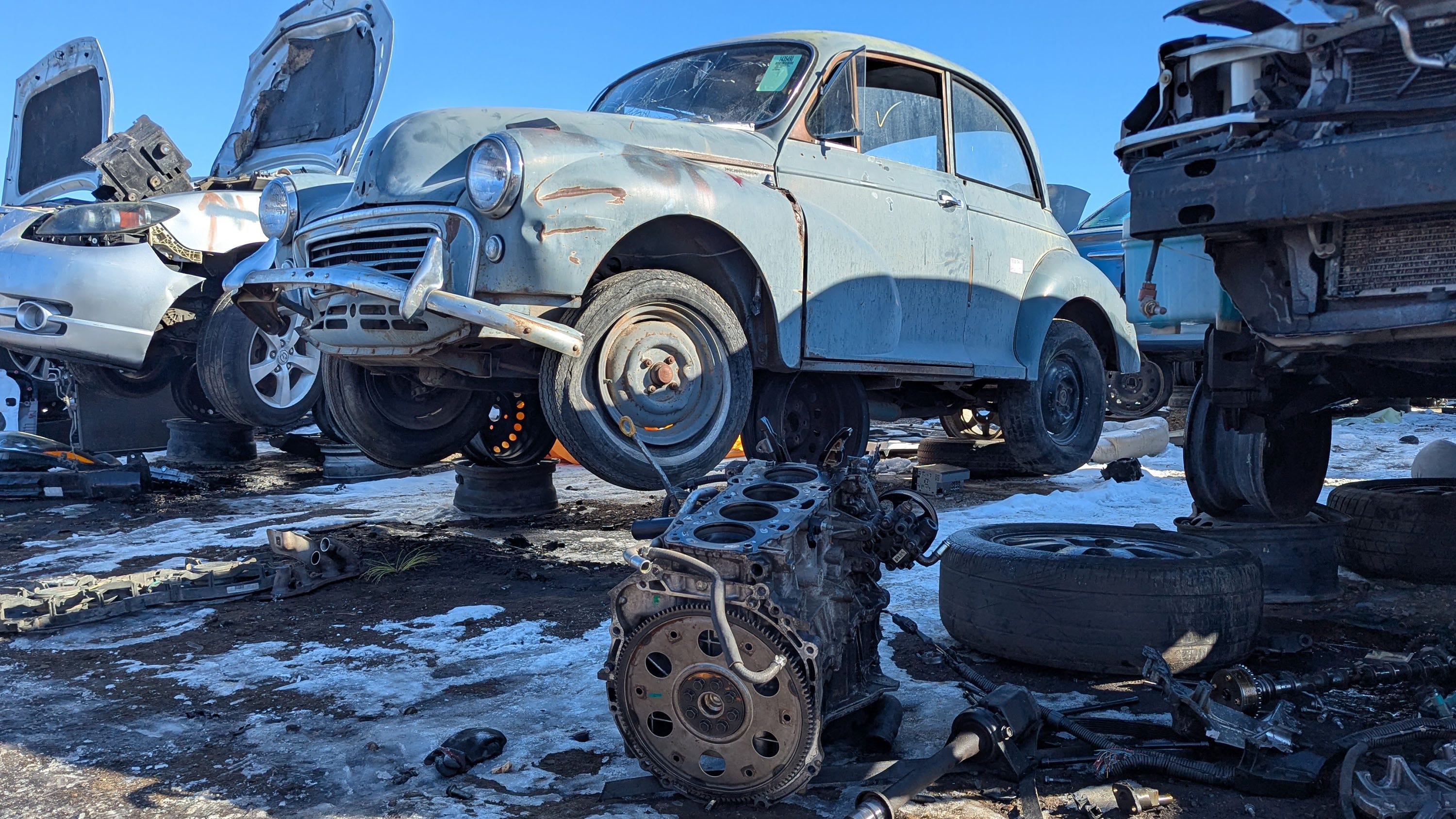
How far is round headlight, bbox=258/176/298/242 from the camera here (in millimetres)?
4680

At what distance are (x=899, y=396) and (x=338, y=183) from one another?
128 inches

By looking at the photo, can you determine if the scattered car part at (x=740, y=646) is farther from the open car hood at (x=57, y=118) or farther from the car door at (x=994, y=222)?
the open car hood at (x=57, y=118)

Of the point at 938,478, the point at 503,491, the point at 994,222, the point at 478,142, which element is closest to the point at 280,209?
the point at 478,142

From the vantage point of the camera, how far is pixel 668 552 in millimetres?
2041

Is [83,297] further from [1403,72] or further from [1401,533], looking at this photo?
[1401,533]

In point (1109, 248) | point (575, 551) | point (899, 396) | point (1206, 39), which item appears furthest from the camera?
point (1109, 248)

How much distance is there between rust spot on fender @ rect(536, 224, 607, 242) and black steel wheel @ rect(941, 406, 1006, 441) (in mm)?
4199

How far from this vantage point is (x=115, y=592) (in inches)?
144

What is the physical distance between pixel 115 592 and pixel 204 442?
4619mm

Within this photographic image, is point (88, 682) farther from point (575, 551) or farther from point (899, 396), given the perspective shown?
point (899, 396)

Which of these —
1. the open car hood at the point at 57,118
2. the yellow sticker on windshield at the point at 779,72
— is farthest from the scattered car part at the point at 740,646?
the open car hood at the point at 57,118

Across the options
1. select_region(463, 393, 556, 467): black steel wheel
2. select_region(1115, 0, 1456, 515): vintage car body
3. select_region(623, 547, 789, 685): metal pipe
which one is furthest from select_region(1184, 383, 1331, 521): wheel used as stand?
select_region(463, 393, 556, 467): black steel wheel

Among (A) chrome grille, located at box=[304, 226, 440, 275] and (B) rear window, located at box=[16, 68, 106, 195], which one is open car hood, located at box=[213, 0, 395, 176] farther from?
(A) chrome grille, located at box=[304, 226, 440, 275]

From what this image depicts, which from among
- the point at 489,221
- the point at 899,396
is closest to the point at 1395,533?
the point at 899,396
